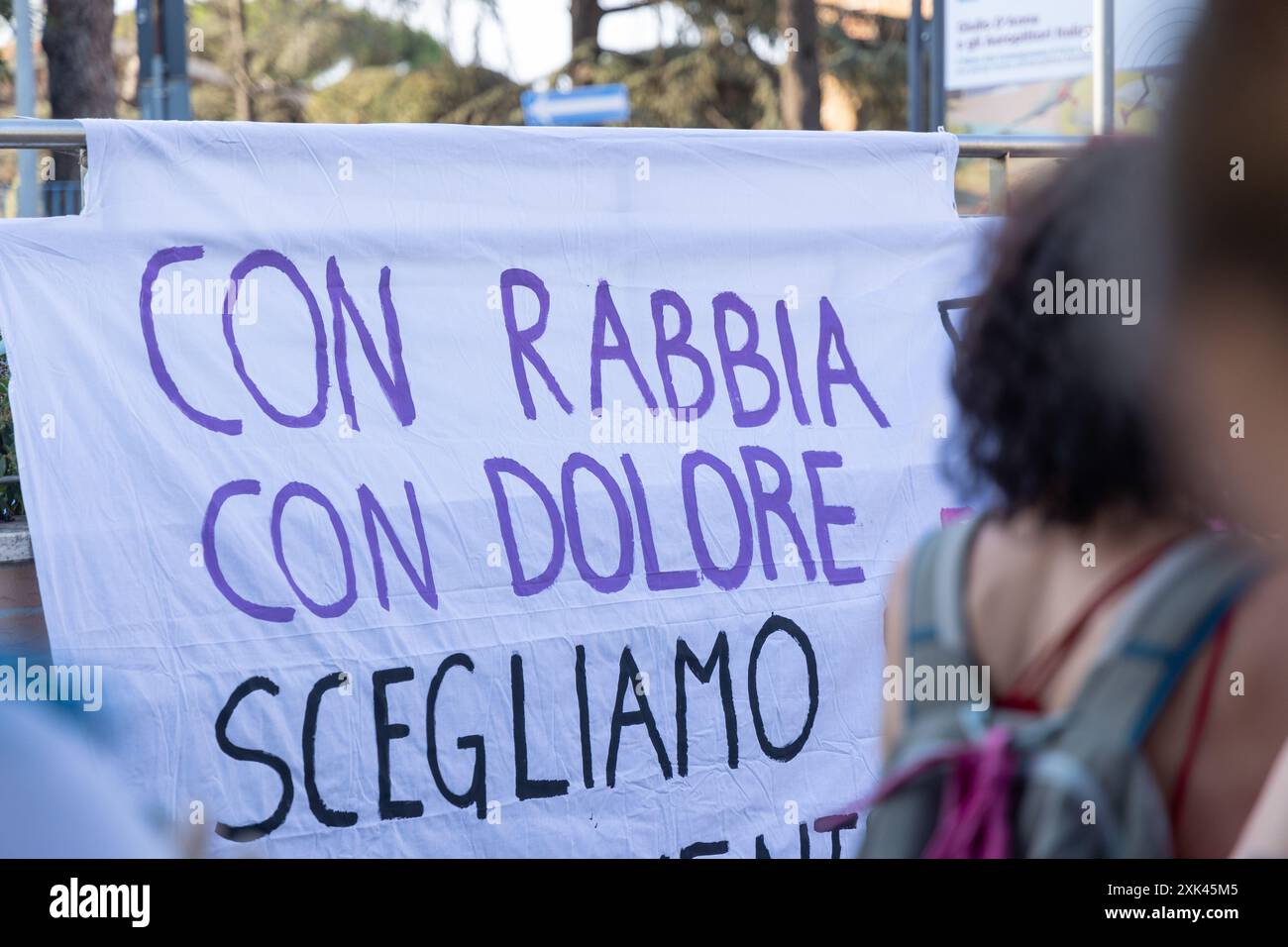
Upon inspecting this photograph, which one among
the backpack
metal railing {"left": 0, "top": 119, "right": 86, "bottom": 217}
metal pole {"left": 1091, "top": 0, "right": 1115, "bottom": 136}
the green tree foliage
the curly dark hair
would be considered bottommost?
the backpack

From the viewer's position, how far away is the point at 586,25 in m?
19.0

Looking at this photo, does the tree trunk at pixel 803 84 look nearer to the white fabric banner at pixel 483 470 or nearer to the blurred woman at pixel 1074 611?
the white fabric banner at pixel 483 470

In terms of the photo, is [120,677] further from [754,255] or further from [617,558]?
[754,255]

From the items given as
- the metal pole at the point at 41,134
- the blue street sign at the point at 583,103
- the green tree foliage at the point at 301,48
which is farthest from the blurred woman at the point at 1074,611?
the green tree foliage at the point at 301,48

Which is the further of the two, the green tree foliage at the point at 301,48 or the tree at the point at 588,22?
the green tree foliage at the point at 301,48

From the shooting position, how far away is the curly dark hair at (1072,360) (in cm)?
139

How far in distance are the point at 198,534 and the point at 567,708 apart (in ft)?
2.93

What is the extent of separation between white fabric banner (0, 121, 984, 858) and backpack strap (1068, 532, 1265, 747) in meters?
2.00

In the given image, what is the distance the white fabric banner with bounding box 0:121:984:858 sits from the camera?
10.3ft

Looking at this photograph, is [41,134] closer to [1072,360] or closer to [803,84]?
[1072,360]

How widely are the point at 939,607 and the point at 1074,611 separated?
12cm

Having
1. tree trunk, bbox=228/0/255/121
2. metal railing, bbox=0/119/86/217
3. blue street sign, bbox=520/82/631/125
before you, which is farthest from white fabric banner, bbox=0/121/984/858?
tree trunk, bbox=228/0/255/121

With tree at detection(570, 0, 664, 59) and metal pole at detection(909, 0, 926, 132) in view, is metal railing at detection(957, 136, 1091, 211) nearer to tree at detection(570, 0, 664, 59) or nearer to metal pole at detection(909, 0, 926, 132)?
metal pole at detection(909, 0, 926, 132)

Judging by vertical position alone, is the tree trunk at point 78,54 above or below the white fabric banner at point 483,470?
above
